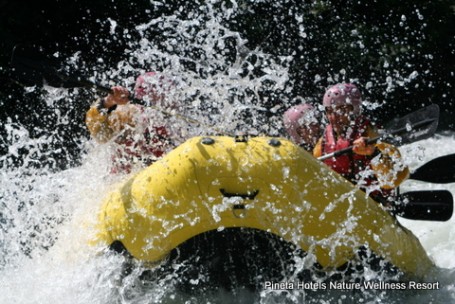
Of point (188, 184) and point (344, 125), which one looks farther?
point (344, 125)

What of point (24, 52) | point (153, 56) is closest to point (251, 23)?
point (153, 56)

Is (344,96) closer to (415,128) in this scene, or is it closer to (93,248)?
(415,128)

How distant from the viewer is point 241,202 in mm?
3469

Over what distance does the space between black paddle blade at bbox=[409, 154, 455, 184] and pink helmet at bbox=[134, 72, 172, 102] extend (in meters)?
1.66

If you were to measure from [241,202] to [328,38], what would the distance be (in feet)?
20.4

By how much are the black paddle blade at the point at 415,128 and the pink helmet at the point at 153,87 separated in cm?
146

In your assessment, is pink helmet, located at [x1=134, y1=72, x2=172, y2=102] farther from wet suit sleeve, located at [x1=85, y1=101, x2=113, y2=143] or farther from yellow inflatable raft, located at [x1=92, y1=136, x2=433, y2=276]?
yellow inflatable raft, located at [x1=92, y1=136, x2=433, y2=276]

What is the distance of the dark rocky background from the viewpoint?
8.88 meters

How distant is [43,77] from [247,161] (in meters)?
1.80

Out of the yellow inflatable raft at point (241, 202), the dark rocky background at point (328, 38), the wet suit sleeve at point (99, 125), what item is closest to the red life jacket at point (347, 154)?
the yellow inflatable raft at point (241, 202)

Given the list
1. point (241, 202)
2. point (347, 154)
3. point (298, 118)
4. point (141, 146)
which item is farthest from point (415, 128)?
point (141, 146)

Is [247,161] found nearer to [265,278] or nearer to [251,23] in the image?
[265,278]

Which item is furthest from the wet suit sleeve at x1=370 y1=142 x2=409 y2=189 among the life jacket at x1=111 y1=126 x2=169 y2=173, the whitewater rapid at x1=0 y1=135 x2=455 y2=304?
the life jacket at x1=111 y1=126 x2=169 y2=173

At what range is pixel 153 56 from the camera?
27.5ft
